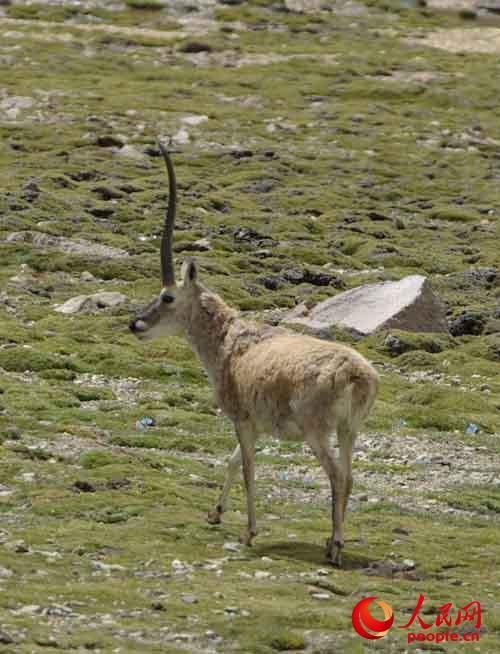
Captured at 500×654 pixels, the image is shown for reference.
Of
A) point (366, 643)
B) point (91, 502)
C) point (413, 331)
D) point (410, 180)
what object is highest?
point (366, 643)

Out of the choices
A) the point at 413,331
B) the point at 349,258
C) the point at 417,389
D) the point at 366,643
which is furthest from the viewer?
the point at 349,258

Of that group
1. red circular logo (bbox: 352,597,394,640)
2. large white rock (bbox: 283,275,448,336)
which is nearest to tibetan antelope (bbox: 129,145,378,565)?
red circular logo (bbox: 352,597,394,640)

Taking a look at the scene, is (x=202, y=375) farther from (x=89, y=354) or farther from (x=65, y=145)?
(x=65, y=145)

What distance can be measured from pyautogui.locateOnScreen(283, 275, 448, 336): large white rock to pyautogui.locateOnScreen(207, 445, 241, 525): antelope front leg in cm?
2155

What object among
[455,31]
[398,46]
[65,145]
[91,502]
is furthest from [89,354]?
[455,31]

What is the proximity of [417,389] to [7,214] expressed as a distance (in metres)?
29.5

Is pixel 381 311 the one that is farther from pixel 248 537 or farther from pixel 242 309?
pixel 248 537

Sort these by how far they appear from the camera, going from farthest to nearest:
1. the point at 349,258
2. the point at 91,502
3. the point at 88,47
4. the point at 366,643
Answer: the point at 88,47
the point at 349,258
the point at 91,502
the point at 366,643

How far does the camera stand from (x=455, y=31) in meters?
149

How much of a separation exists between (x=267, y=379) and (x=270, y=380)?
8cm

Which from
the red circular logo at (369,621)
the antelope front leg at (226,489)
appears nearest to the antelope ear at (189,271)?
the antelope front leg at (226,489)

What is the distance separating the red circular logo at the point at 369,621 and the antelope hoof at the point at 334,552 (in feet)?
7.19

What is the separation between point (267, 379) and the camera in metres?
19.4

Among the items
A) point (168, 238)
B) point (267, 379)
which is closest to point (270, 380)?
point (267, 379)
